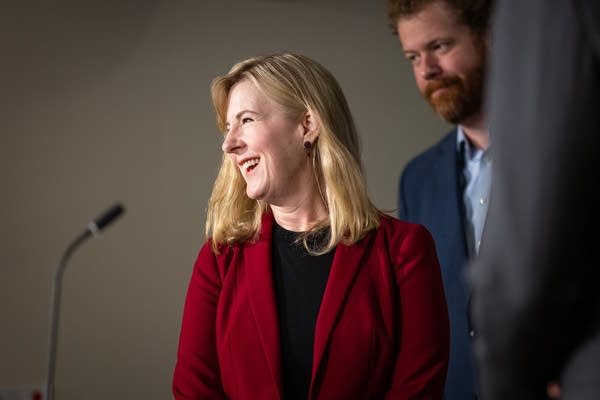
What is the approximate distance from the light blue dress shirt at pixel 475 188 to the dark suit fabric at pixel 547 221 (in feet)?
4.22

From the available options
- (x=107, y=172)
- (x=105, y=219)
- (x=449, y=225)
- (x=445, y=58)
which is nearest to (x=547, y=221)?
(x=105, y=219)

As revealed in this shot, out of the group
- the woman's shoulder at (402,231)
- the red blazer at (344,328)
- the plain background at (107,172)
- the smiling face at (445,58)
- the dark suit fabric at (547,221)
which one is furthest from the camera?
the plain background at (107,172)

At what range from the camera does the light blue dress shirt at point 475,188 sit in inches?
84.2

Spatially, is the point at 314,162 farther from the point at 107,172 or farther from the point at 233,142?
the point at 107,172

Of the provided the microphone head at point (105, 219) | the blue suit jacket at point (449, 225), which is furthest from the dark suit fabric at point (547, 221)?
the blue suit jacket at point (449, 225)

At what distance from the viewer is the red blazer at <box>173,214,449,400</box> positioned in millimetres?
1688

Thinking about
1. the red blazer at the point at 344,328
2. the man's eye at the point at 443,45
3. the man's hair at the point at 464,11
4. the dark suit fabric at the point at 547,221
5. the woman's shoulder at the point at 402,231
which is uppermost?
the man's hair at the point at 464,11

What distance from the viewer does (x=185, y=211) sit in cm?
373

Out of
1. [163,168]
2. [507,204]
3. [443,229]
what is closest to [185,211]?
[163,168]

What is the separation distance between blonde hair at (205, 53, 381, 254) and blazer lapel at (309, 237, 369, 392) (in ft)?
0.09

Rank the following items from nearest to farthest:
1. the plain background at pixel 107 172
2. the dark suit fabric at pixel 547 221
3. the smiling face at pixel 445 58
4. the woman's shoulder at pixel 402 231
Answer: the dark suit fabric at pixel 547 221 < the woman's shoulder at pixel 402 231 < the smiling face at pixel 445 58 < the plain background at pixel 107 172

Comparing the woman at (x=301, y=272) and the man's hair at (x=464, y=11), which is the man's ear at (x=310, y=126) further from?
the man's hair at (x=464, y=11)

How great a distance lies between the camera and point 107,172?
3.69m

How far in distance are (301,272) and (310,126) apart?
323 mm
